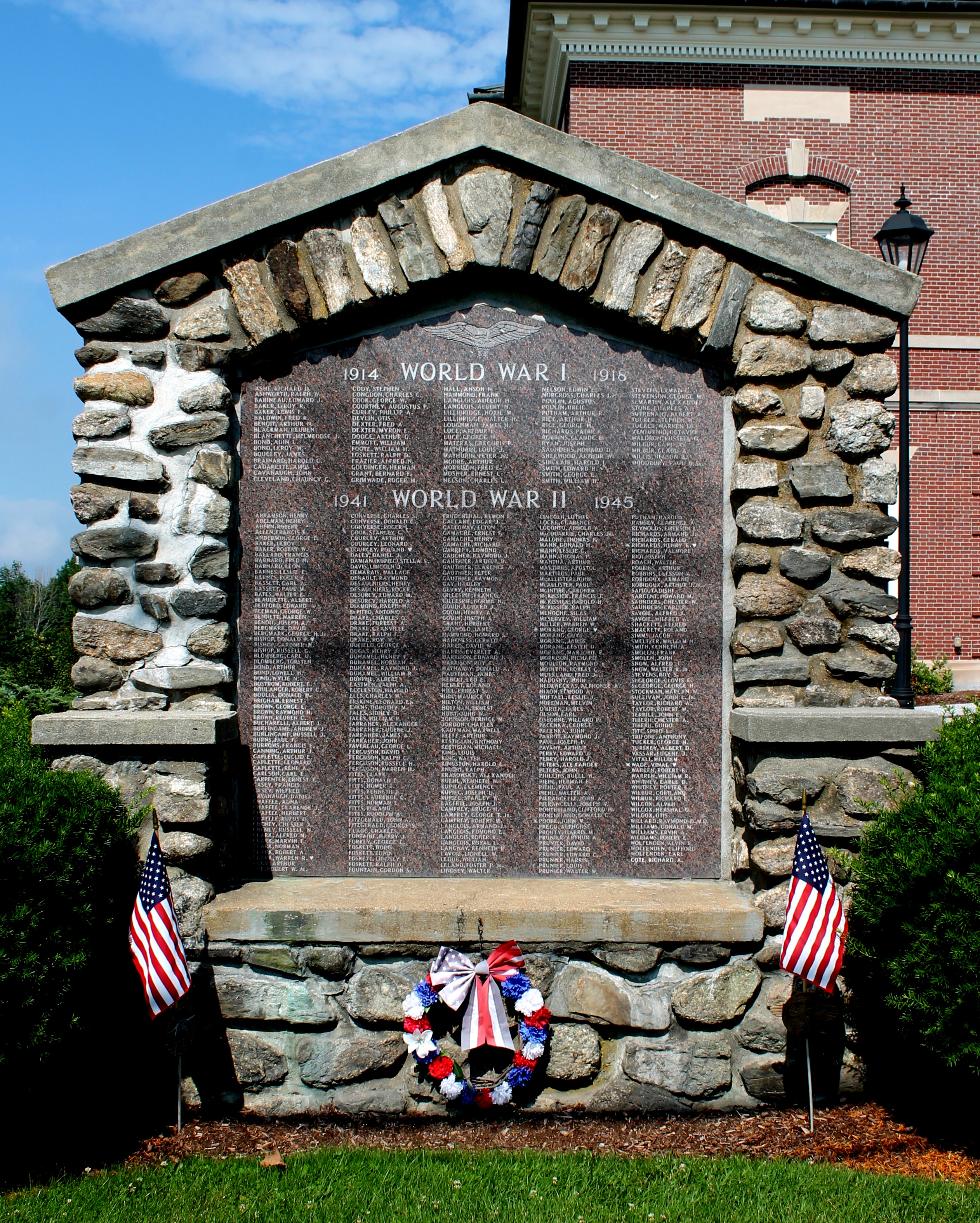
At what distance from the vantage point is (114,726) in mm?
4977

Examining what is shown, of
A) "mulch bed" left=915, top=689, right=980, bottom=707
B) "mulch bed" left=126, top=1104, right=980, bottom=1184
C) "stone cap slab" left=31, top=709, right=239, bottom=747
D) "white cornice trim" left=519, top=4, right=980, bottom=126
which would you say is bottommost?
"mulch bed" left=126, top=1104, right=980, bottom=1184

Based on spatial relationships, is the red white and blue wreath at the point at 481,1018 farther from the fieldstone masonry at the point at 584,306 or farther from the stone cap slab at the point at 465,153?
the stone cap slab at the point at 465,153

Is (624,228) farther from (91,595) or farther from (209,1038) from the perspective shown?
(209,1038)

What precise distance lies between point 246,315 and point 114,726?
2194 mm

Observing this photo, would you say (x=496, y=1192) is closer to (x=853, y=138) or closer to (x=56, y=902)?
(x=56, y=902)

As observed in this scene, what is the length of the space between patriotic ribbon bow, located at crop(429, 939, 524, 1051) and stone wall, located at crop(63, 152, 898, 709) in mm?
1773

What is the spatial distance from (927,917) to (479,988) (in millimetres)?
2006

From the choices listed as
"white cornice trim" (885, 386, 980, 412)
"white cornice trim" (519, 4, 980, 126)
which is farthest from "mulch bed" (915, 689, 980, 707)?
"white cornice trim" (519, 4, 980, 126)

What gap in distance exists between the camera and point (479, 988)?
15.7 ft

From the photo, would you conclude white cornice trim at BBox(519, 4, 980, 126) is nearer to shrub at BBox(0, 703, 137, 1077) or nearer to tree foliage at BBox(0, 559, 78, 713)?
tree foliage at BBox(0, 559, 78, 713)

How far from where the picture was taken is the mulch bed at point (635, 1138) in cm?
452

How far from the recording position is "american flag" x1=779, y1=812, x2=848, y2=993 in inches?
179

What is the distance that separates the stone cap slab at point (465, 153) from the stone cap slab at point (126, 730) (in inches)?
83.5

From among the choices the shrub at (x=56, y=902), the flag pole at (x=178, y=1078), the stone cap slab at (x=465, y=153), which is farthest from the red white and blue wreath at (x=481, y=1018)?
the stone cap slab at (x=465, y=153)
